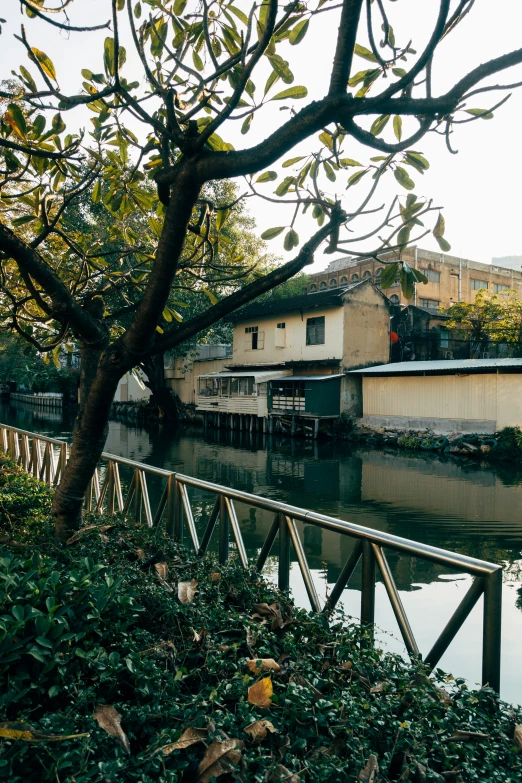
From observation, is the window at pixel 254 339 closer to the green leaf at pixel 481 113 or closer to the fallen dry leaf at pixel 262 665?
the green leaf at pixel 481 113

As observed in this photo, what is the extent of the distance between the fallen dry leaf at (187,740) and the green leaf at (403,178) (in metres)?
3.25

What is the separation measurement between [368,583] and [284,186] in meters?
2.76

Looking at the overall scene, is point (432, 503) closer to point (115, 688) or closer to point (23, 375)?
point (115, 688)

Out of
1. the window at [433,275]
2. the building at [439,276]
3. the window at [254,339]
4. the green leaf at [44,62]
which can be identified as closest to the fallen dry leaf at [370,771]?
the green leaf at [44,62]

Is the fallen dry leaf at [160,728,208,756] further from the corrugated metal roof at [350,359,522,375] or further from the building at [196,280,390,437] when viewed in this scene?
the building at [196,280,390,437]

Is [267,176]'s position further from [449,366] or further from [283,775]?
[449,366]

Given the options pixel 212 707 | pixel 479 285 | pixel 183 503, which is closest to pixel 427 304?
pixel 479 285

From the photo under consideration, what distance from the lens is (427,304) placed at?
1558 inches

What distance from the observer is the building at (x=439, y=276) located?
3931cm

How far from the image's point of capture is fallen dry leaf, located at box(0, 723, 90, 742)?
1.77 metres

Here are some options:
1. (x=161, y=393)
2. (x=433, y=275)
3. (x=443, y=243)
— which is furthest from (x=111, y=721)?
(x=433, y=275)

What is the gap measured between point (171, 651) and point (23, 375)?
156 ft

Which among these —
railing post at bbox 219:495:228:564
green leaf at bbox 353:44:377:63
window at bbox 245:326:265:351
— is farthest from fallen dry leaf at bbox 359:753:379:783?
window at bbox 245:326:265:351

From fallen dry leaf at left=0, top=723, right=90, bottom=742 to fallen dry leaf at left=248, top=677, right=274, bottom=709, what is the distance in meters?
0.65
